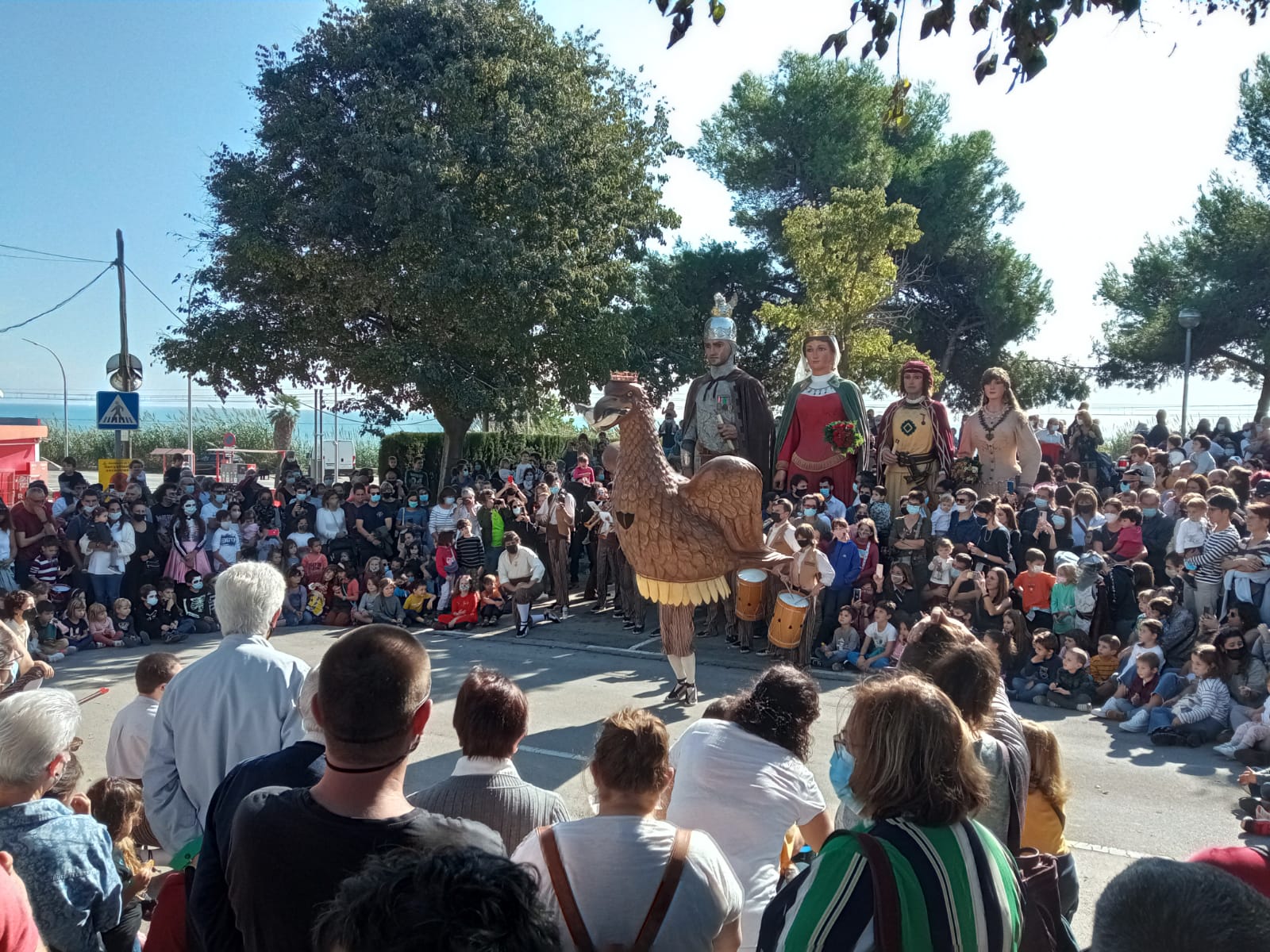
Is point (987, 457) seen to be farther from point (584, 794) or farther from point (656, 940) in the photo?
point (656, 940)

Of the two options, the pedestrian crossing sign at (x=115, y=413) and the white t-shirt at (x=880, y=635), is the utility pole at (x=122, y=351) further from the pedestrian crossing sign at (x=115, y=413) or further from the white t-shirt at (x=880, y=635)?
the white t-shirt at (x=880, y=635)

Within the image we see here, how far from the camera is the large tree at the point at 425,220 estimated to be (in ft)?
49.4

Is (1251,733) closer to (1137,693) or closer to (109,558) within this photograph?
(1137,693)

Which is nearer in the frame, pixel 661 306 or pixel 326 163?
pixel 326 163

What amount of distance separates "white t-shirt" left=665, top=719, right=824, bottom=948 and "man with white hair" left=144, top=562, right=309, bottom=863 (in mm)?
1269

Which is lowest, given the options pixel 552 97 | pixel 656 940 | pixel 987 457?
pixel 656 940

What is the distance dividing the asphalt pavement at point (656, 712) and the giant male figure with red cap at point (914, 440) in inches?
114

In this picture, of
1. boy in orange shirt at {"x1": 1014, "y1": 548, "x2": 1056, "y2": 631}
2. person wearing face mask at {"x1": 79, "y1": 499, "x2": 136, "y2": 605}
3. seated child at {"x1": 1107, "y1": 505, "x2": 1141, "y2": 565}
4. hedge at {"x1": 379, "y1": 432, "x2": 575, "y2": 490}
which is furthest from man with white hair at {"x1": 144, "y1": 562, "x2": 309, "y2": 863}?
hedge at {"x1": 379, "y1": 432, "x2": 575, "y2": 490}

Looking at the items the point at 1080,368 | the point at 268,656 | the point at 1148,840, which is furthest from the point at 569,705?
the point at 1080,368

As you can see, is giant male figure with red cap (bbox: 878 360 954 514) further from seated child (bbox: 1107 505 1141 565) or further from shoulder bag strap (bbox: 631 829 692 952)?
shoulder bag strap (bbox: 631 829 692 952)

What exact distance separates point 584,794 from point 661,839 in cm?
362

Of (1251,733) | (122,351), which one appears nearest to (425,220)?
(122,351)

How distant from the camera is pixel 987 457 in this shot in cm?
1107

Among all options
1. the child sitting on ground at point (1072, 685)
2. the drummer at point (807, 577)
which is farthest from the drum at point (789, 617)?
the child sitting on ground at point (1072, 685)
